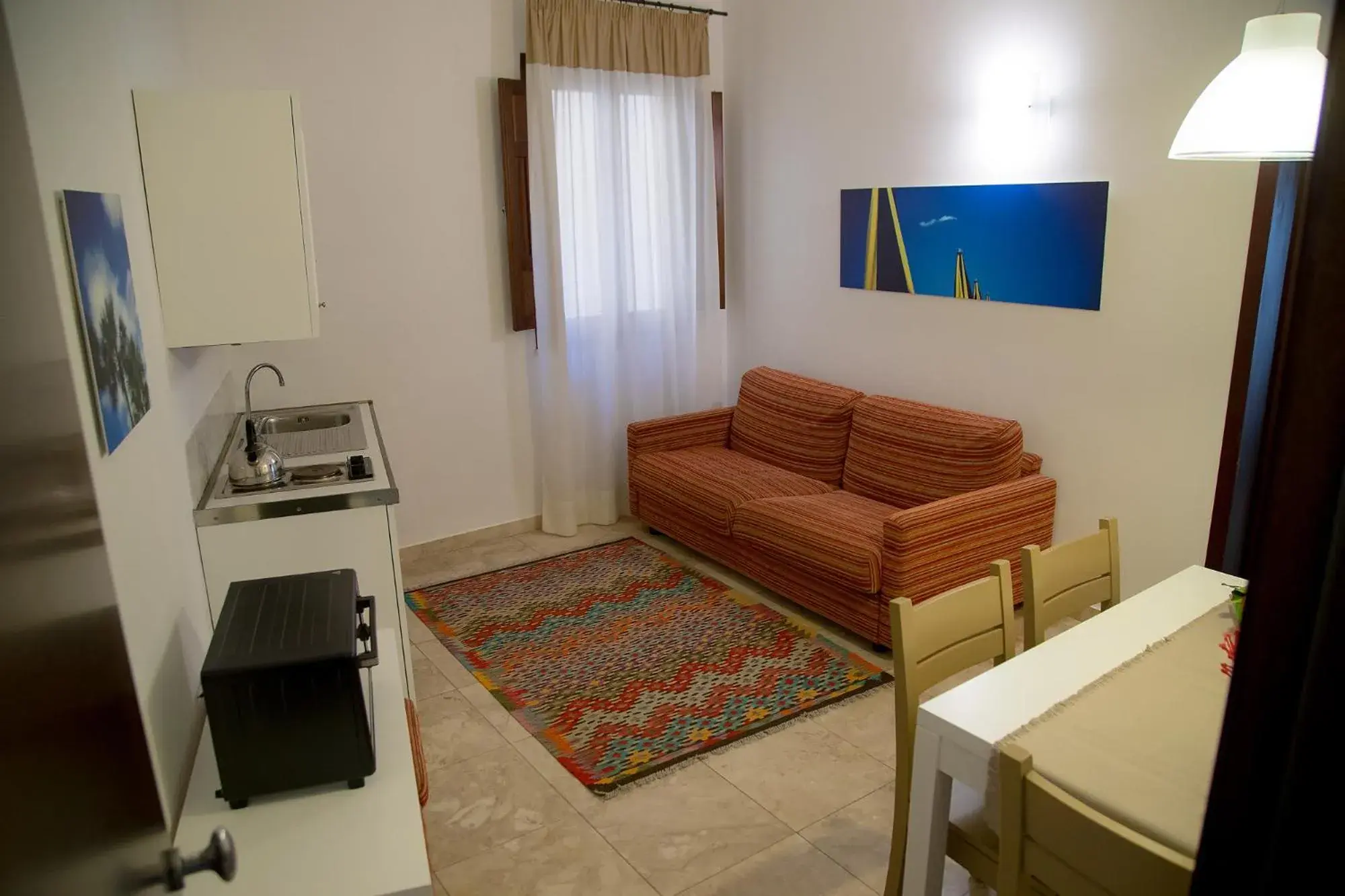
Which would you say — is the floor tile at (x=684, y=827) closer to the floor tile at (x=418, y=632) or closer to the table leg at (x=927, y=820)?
the table leg at (x=927, y=820)

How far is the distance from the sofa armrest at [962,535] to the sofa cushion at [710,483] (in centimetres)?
82

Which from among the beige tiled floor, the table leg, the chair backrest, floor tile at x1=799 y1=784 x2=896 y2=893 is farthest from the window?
the table leg

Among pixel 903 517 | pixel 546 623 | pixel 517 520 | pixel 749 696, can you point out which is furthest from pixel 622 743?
pixel 517 520

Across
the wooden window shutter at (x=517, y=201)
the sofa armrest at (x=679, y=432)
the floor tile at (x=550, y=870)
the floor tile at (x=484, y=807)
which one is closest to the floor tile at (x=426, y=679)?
the floor tile at (x=484, y=807)

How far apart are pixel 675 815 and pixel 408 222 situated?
2932 millimetres

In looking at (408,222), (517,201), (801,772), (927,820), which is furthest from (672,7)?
(927,820)

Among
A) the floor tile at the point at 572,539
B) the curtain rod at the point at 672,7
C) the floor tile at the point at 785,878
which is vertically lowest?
the floor tile at the point at 785,878

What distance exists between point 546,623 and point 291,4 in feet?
9.17

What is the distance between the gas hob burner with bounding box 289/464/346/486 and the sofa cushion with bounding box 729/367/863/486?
7.26 ft

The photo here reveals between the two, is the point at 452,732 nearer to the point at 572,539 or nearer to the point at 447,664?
the point at 447,664

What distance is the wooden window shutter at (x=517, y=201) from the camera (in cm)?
429

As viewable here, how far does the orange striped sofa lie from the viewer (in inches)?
133

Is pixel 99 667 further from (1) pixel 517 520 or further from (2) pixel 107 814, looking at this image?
(1) pixel 517 520

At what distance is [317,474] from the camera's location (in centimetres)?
293
